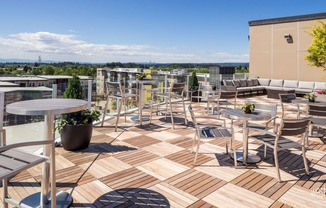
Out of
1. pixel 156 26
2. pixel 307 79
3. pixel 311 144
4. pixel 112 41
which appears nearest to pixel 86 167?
pixel 311 144

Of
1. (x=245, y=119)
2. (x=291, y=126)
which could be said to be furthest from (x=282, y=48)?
(x=291, y=126)

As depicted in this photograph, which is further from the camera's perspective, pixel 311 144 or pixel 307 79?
pixel 307 79

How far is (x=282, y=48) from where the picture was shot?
1241 centimetres

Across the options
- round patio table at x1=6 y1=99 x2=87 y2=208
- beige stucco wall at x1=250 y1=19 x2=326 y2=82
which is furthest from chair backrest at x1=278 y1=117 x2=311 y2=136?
beige stucco wall at x1=250 y1=19 x2=326 y2=82

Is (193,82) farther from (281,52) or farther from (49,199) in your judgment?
(49,199)

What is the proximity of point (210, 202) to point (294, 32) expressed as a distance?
12.8 m

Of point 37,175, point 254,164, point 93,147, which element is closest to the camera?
point 37,175

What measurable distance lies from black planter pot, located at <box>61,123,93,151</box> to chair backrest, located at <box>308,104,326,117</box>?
403cm

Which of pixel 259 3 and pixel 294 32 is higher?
pixel 259 3

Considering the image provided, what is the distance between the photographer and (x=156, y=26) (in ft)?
72.4

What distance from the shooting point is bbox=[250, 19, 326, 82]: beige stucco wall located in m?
11.6

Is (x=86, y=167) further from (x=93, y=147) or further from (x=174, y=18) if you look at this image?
(x=174, y=18)

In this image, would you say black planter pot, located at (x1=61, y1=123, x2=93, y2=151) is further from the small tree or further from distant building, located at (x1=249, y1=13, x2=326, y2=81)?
distant building, located at (x1=249, y1=13, x2=326, y2=81)

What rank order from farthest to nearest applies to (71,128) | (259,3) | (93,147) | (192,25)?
(192,25), (259,3), (93,147), (71,128)
